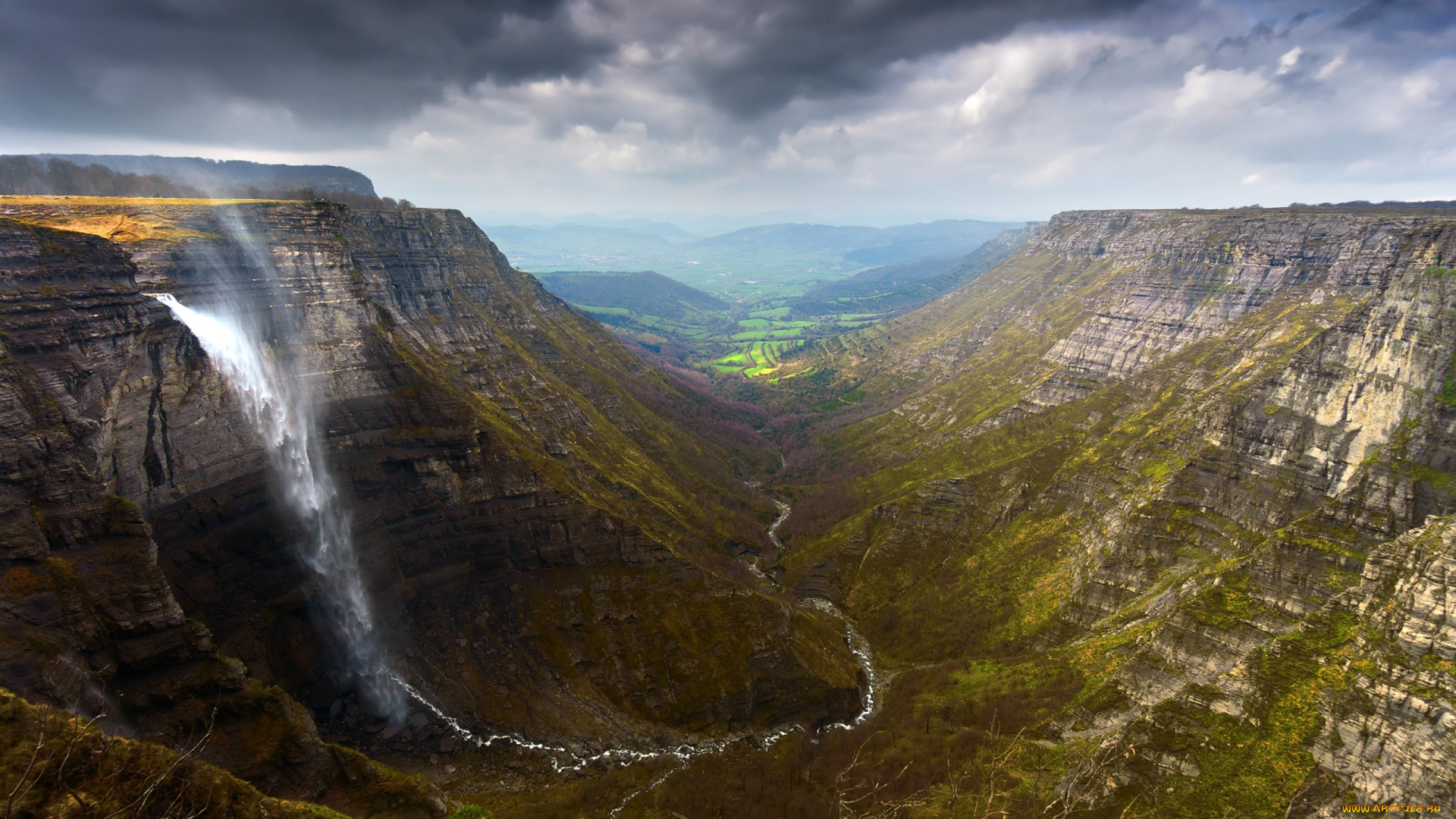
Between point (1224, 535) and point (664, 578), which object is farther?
point (664, 578)

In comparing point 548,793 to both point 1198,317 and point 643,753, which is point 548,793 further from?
point 1198,317

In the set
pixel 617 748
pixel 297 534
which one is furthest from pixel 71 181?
pixel 617 748

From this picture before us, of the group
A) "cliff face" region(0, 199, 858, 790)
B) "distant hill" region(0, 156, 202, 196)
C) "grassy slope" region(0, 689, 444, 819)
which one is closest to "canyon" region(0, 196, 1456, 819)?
"cliff face" region(0, 199, 858, 790)

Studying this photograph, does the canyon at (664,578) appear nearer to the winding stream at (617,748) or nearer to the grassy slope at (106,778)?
the winding stream at (617,748)

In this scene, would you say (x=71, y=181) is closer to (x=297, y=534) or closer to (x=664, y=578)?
(x=297, y=534)

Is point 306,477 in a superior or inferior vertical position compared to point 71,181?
inferior

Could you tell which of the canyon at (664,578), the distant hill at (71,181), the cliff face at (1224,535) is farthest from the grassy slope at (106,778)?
the distant hill at (71,181)
